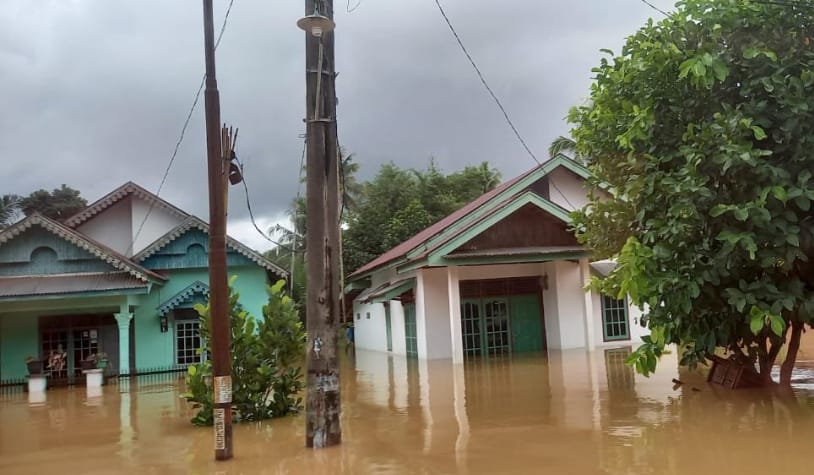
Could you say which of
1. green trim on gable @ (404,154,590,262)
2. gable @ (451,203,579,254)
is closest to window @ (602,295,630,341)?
gable @ (451,203,579,254)

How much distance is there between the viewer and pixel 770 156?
8.81m

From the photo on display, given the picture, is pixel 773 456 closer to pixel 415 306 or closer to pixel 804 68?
pixel 804 68

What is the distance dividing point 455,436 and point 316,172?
3940 millimetres

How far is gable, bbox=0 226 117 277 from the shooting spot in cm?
2067

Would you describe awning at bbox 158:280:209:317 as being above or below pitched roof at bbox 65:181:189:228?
below

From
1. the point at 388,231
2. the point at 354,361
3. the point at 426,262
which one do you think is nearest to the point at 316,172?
the point at 426,262

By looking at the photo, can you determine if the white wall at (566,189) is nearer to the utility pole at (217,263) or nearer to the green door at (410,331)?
the green door at (410,331)

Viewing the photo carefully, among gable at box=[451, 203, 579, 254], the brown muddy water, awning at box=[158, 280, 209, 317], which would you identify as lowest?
the brown muddy water

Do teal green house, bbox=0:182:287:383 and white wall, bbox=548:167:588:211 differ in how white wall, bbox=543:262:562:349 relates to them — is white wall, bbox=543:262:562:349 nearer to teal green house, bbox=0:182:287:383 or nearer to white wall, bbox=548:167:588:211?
white wall, bbox=548:167:588:211

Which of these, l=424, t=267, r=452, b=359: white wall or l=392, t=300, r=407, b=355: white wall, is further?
l=392, t=300, r=407, b=355: white wall

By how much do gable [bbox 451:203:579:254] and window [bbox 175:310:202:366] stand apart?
10588 millimetres

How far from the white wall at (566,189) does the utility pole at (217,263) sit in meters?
16.4

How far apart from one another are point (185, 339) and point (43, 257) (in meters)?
5.18

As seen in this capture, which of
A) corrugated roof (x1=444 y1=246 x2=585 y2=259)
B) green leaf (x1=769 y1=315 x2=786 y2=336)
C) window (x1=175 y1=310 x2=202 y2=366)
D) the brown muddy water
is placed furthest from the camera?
window (x1=175 y1=310 x2=202 y2=366)
